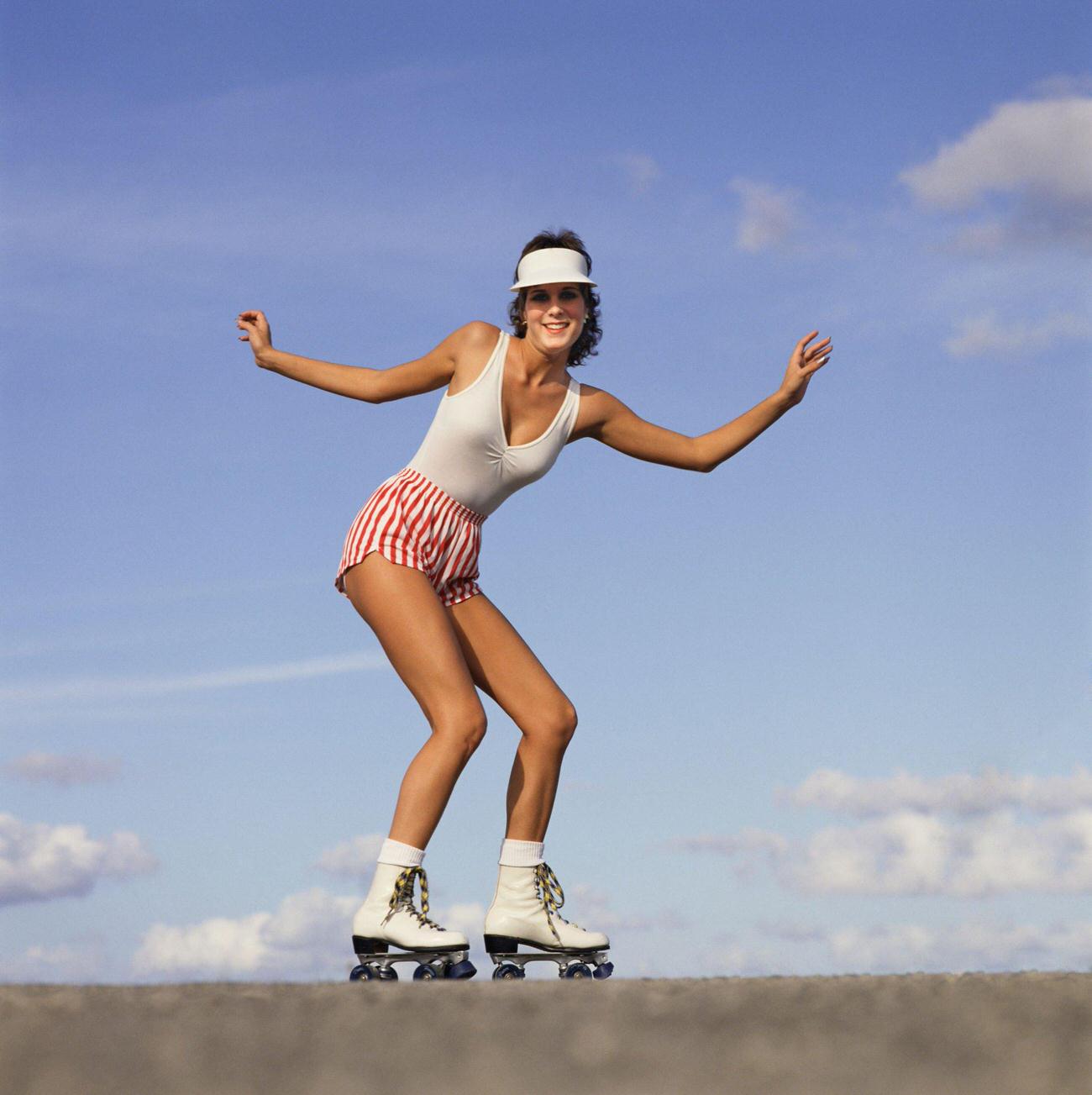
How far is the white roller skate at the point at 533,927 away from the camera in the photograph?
5121 mm

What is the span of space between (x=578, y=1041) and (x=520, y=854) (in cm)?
282

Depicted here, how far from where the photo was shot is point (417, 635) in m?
4.76

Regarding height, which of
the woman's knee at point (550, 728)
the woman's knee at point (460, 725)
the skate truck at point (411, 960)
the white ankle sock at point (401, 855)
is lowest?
the skate truck at point (411, 960)

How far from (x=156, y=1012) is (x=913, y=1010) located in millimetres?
1319

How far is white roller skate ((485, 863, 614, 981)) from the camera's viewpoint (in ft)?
16.8

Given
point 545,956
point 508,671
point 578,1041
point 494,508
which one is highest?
point 494,508

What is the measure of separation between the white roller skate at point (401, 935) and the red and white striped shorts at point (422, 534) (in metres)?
1.07

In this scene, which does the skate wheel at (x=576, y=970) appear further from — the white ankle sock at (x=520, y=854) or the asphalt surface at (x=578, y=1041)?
the asphalt surface at (x=578, y=1041)

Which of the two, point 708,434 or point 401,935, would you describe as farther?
point 708,434

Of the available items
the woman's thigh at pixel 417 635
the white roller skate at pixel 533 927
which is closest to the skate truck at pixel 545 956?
the white roller skate at pixel 533 927

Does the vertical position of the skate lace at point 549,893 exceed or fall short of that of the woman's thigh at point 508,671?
it falls short

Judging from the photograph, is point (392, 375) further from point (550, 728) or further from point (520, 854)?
point (520, 854)

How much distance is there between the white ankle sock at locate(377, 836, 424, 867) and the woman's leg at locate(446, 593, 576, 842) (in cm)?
54

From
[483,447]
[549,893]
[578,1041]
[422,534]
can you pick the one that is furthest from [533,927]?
[578,1041]
